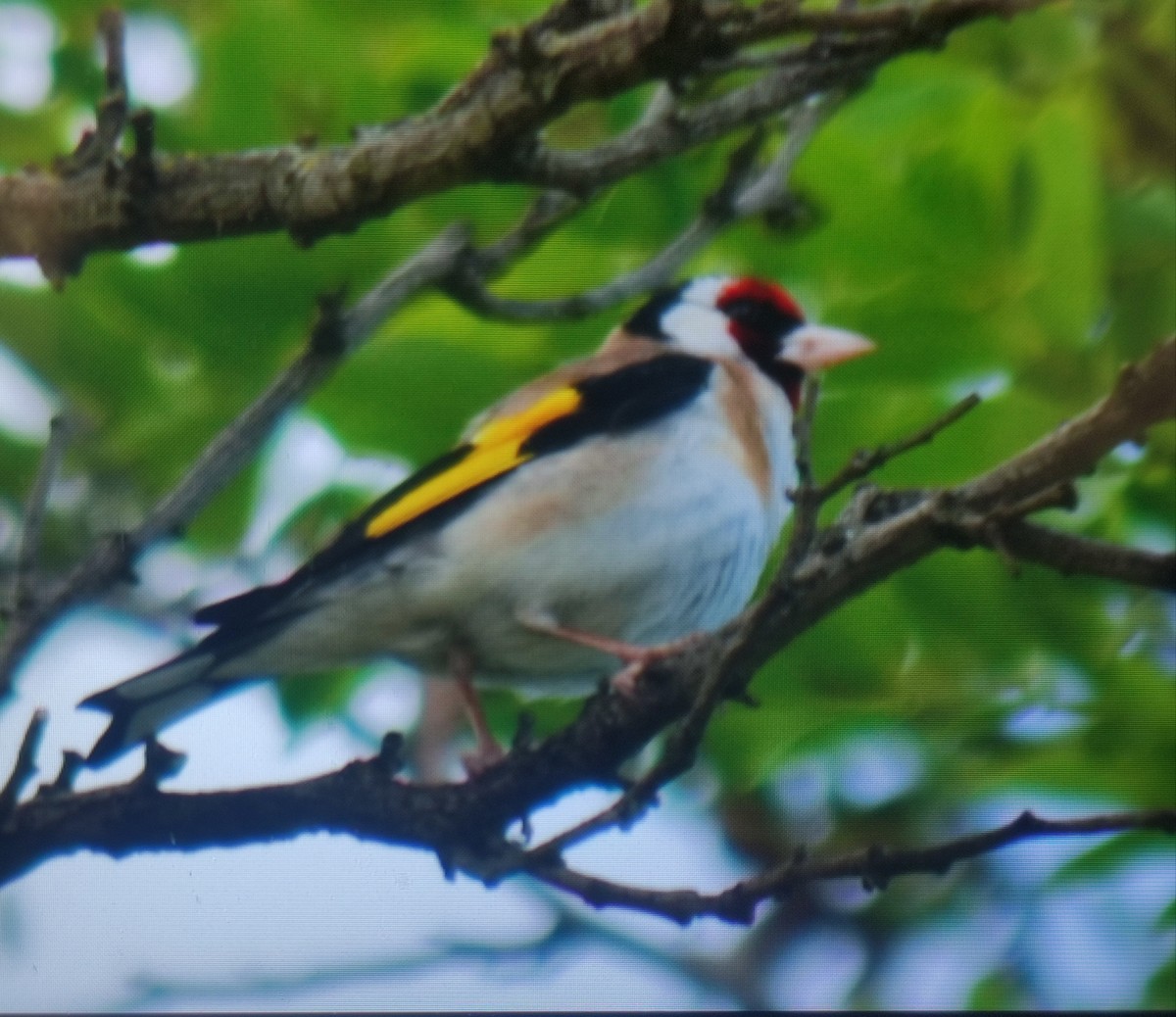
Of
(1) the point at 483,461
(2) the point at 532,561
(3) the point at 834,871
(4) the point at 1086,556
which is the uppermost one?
(1) the point at 483,461

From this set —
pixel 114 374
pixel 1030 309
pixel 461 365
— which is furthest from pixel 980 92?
pixel 114 374

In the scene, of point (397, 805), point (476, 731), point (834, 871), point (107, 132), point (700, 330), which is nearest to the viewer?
point (834, 871)

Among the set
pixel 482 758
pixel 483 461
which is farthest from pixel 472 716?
pixel 483 461

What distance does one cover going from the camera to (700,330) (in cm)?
322

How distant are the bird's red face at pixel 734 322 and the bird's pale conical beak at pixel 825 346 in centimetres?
9

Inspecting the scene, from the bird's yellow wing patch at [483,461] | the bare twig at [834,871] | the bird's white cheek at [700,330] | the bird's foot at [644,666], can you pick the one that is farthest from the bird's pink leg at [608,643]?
the bird's white cheek at [700,330]

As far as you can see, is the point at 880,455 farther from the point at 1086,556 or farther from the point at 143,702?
the point at 143,702

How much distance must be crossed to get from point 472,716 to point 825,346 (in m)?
0.68

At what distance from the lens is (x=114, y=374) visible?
2.38 m

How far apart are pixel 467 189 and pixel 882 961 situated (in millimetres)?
1219

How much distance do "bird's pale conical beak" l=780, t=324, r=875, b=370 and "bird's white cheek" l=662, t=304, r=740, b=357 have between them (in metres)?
0.55

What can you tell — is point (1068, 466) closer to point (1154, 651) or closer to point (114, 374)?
point (1154, 651)

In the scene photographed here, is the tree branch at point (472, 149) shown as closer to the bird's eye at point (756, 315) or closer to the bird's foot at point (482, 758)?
the bird's foot at point (482, 758)

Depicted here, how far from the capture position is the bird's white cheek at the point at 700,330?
124 inches
